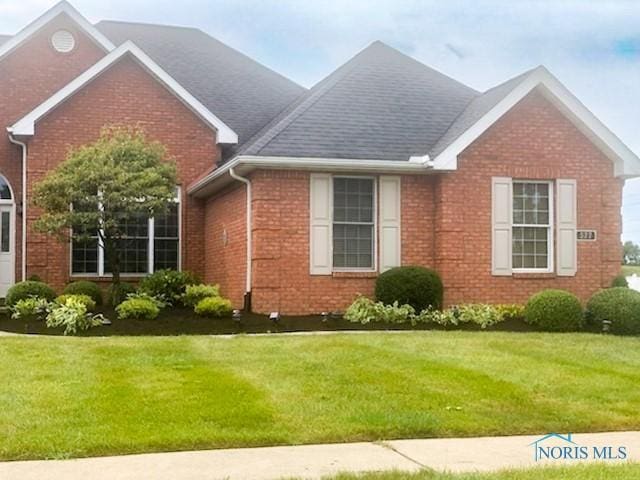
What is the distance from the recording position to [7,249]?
2070cm

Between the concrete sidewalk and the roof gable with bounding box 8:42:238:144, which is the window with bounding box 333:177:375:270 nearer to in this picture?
the roof gable with bounding box 8:42:238:144

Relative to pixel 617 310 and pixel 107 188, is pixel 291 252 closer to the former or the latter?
pixel 107 188

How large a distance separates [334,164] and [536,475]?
36.5ft

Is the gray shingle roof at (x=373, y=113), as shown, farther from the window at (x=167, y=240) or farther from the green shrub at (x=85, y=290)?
the green shrub at (x=85, y=290)

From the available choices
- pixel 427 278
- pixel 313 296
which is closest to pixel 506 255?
pixel 427 278

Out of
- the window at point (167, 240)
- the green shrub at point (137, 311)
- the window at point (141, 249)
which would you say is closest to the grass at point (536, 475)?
the green shrub at point (137, 311)

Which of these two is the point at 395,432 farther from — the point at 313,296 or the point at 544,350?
the point at 313,296

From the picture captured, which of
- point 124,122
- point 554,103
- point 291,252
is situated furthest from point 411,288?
point 124,122

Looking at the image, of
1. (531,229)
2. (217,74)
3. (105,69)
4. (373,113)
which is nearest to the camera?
(531,229)

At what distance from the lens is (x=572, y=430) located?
7996 millimetres

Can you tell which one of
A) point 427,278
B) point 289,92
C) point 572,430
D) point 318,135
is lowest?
point 572,430

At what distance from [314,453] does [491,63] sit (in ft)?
16.2

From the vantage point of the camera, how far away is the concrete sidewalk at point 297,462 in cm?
619

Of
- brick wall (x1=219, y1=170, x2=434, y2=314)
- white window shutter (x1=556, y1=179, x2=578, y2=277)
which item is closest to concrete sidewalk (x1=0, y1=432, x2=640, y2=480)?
brick wall (x1=219, y1=170, x2=434, y2=314)
